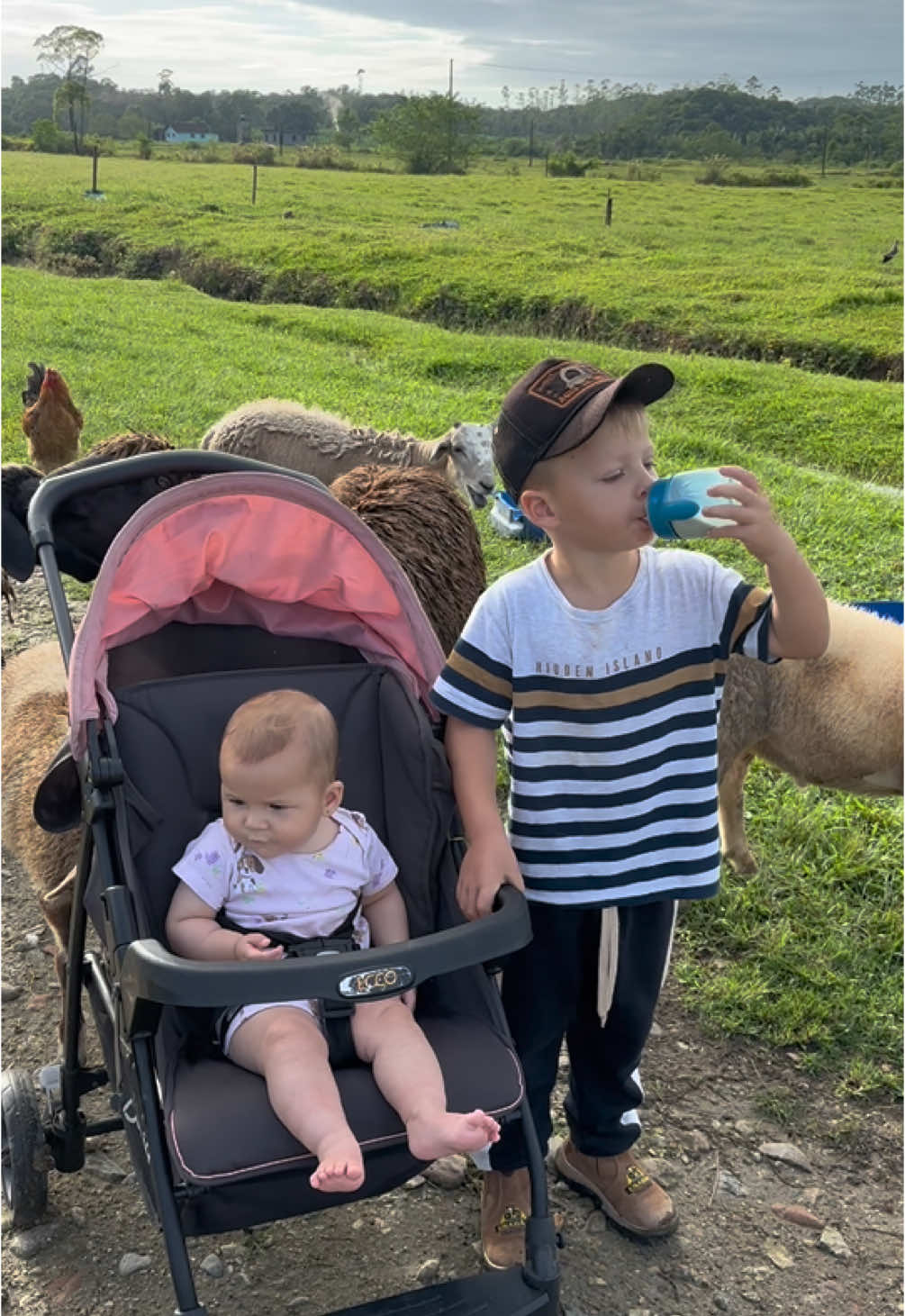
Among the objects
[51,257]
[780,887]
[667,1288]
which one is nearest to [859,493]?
[780,887]

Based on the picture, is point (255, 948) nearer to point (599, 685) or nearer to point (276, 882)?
point (276, 882)

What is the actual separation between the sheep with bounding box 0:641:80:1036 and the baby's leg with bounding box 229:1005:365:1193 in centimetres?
101

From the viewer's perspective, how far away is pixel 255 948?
214cm

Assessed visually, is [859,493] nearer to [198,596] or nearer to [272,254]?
[198,596]

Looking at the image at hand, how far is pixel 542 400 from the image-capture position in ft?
7.27

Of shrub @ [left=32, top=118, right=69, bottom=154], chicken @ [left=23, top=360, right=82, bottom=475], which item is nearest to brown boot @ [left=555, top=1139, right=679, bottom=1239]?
chicken @ [left=23, top=360, right=82, bottom=475]

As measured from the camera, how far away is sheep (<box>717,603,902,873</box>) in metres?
3.95

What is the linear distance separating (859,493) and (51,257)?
81.6ft

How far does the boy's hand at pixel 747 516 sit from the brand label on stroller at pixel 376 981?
877mm

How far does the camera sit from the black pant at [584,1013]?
8.26ft

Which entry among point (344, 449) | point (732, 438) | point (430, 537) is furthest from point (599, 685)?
point (732, 438)

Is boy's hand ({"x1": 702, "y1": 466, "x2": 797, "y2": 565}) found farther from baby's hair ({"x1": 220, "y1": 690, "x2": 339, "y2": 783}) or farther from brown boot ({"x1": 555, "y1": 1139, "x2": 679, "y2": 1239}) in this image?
brown boot ({"x1": 555, "y1": 1139, "x2": 679, "y2": 1239})

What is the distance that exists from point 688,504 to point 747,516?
3.9 inches

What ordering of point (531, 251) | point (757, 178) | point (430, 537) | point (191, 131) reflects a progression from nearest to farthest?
point (430, 537) → point (531, 251) → point (757, 178) → point (191, 131)
